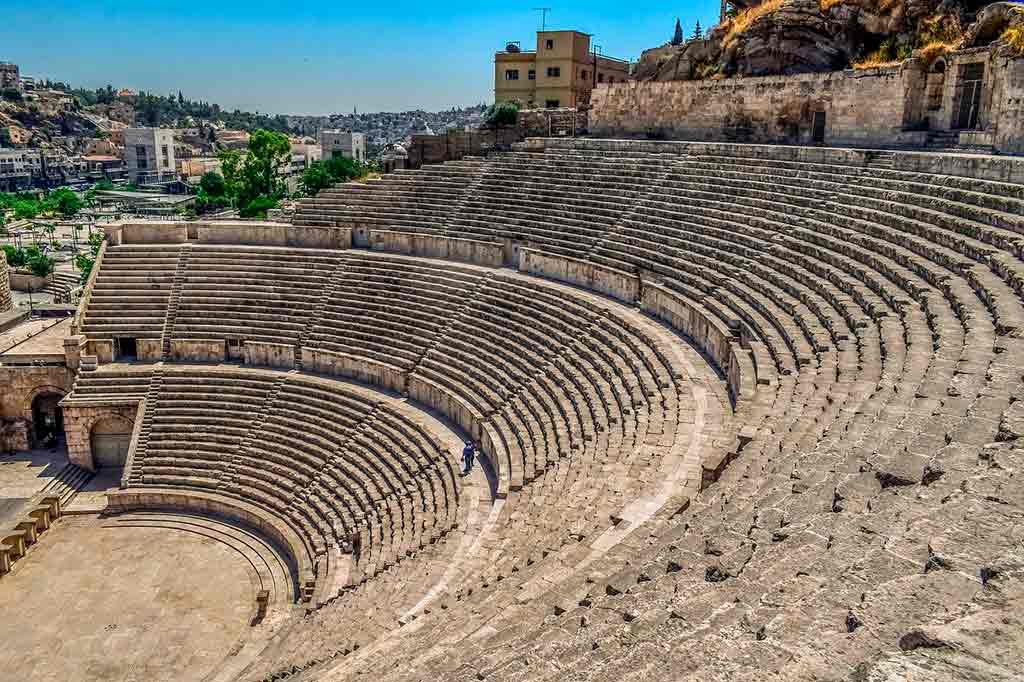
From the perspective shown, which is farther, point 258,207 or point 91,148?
point 91,148

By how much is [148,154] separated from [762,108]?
107562 mm

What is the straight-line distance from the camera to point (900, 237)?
14.0 m

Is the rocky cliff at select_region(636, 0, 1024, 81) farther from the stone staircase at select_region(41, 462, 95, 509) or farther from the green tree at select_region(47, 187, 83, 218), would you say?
the green tree at select_region(47, 187, 83, 218)

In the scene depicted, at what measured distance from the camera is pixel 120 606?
621 inches

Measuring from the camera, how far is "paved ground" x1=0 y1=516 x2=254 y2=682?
14.0 m

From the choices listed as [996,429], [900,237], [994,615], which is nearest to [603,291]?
[900,237]

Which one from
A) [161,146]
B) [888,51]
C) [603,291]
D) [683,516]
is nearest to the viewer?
[683,516]

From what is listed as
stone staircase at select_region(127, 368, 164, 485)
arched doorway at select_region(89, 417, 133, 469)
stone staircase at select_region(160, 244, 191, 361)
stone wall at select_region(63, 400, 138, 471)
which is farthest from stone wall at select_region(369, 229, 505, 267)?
arched doorway at select_region(89, 417, 133, 469)

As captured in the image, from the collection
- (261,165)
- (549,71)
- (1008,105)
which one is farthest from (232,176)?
(1008,105)

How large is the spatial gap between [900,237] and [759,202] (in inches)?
202

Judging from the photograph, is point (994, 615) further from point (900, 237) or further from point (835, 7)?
point (835, 7)

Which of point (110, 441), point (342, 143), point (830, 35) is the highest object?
point (342, 143)

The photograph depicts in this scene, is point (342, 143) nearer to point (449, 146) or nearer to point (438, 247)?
point (449, 146)

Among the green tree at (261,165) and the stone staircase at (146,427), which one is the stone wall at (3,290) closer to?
the green tree at (261,165)
